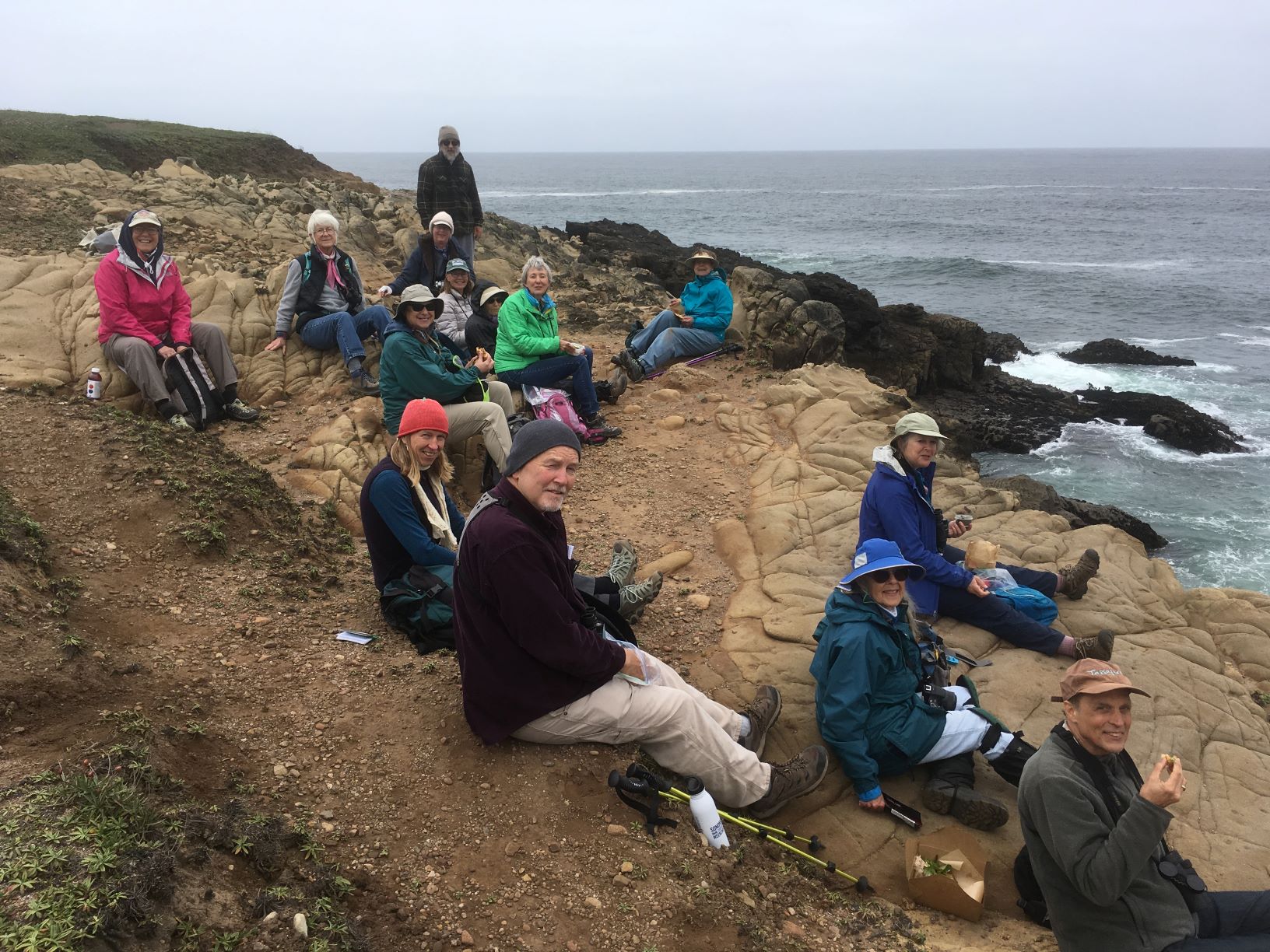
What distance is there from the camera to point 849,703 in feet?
15.6

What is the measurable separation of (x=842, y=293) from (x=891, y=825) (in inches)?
634

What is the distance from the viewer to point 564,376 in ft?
34.0

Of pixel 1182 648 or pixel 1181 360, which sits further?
pixel 1181 360

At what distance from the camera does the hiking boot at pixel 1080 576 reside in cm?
720


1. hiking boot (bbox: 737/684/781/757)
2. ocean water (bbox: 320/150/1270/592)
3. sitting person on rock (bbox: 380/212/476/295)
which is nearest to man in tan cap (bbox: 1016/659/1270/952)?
hiking boot (bbox: 737/684/781/757)

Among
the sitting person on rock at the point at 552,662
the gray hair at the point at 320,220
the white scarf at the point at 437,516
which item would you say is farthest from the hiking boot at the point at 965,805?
the gray hair at the point at 320,220

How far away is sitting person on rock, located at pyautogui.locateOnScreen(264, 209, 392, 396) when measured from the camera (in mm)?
9938

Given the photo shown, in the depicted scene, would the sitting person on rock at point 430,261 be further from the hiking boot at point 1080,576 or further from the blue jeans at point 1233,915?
the blue jeans at point 1233,915

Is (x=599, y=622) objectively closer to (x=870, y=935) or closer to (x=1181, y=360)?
(x=870, y=935)

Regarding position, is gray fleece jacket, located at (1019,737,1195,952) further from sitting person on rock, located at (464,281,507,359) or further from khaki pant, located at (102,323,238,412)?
khaki pant, located at (102,323,238,412)

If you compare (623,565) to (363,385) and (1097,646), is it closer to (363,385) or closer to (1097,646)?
(1097,646)

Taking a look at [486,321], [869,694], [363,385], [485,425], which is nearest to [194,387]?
[363,385]

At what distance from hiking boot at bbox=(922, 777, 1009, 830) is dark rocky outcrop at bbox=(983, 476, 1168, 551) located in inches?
217

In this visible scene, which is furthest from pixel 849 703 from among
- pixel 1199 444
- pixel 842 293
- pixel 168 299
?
pixel 1199 444
